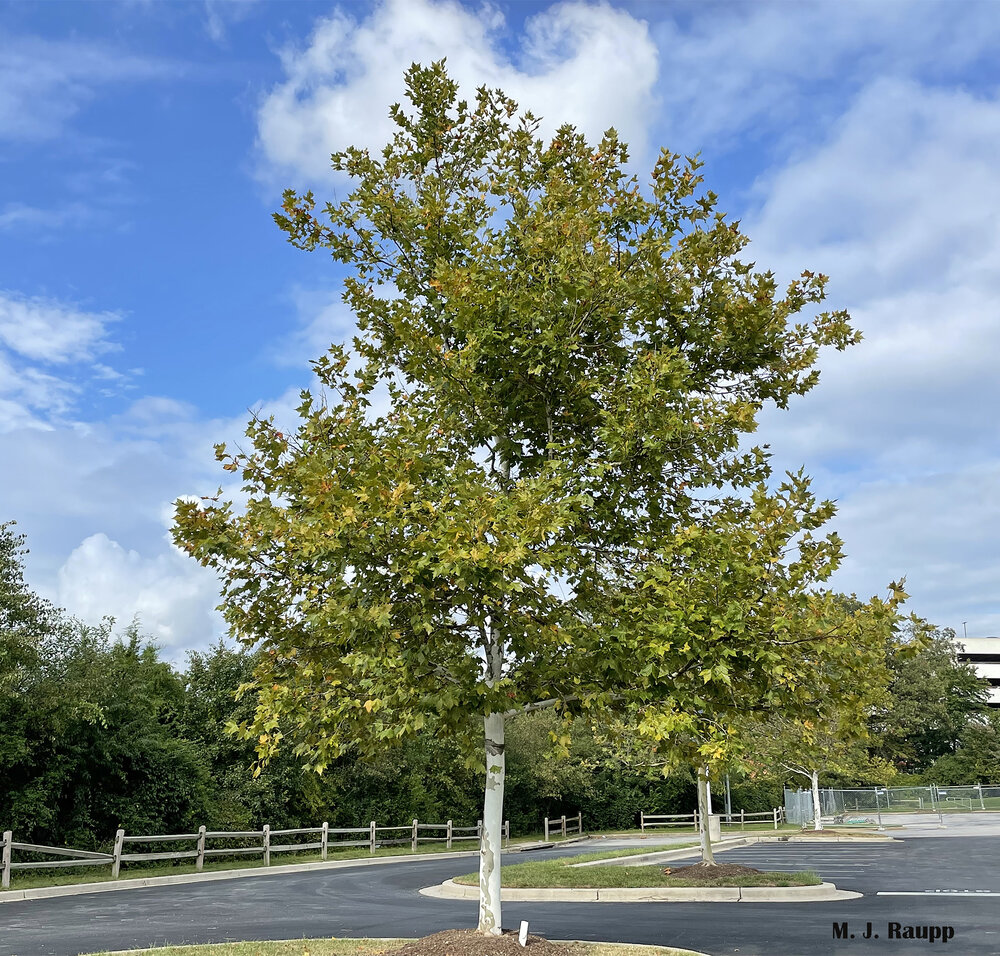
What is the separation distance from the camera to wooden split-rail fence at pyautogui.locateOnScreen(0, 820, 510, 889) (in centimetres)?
2055

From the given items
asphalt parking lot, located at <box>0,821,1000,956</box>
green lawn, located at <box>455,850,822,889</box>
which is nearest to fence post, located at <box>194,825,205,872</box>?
asphalt parking lot, located at <box>0,821,1000,956</box>

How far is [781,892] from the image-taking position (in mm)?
15789

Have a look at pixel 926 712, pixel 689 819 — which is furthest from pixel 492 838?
pixel 926 712

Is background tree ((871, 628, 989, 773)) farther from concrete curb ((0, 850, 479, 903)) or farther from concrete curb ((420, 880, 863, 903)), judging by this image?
concrete curb ((420, 880, 863, 903))

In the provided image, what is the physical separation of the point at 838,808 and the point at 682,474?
4520 cm

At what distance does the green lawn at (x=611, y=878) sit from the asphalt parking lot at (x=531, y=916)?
3.66 ft

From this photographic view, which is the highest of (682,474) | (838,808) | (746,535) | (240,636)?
(682,474)

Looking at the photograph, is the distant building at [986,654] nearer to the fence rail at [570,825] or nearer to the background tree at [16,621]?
the fence rail at [570,825]

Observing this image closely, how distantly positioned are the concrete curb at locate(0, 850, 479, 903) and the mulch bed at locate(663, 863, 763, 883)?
1237 centimetres

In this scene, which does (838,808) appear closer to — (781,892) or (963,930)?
(781,892)

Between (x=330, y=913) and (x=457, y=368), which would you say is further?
(x=330, y=913)

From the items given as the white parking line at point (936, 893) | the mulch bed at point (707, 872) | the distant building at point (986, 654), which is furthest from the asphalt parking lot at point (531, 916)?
the distant building at point (986, 654)

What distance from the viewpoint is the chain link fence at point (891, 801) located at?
47.3 meters

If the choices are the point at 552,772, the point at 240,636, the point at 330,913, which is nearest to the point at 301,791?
the point at 552,772
